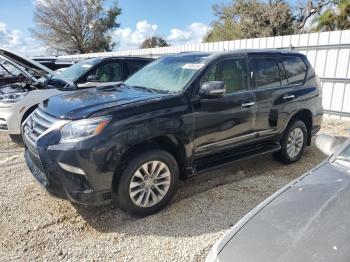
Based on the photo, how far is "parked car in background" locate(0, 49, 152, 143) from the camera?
571 centimetres

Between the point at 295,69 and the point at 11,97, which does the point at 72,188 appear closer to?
the point at 11,97

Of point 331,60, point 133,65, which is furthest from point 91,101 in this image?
point 331,60

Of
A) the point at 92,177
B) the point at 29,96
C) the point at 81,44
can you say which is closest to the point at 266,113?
the point at 92,177

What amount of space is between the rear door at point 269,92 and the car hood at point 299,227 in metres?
2.22

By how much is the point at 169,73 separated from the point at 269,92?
151 cm

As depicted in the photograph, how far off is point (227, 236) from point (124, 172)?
1.55 metres

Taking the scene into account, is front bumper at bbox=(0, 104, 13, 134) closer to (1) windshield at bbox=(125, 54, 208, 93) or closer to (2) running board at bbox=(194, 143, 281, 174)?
(1) windshield at bbox=(125, 54, 208, 93)

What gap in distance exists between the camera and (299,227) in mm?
1806

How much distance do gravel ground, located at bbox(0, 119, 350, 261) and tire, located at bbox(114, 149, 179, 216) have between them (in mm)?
178

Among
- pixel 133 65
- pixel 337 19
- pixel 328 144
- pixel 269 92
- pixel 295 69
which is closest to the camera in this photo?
pixel 328 144

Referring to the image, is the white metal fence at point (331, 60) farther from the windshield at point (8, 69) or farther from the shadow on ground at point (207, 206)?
the windshield at point (8, 69)

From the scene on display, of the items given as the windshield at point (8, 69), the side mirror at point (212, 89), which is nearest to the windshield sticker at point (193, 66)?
the side mirror at point (212, 89)

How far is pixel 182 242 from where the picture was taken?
122 inches

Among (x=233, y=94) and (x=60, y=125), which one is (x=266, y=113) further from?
(x=60, y=125)
